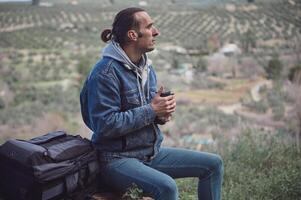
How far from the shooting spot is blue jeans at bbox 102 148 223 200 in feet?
7.33

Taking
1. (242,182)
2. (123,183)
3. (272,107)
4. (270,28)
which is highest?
(123,183)

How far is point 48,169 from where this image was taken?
6.83ft

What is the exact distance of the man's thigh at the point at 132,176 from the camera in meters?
2.24

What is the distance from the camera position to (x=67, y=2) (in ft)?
39.0

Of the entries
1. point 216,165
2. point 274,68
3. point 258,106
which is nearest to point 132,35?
point 216,165

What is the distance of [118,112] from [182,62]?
12158 mm

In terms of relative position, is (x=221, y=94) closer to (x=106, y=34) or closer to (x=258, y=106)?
(x=258, y=106)

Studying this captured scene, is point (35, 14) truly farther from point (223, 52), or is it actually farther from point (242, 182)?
point (242, 182)

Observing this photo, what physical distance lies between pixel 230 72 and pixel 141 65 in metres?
12.7

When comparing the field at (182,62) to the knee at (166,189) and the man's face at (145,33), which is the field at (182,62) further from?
the knee at (166,189)

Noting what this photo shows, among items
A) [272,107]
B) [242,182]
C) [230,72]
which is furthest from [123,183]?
[230,72]

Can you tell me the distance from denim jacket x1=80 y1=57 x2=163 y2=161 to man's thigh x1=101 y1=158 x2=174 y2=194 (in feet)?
0.20

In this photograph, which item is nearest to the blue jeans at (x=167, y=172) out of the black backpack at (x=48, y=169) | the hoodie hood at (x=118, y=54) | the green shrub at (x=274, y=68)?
the black backpack at (x=48, y=169)

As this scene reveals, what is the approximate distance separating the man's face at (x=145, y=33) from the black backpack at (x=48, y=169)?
599 millimetres
